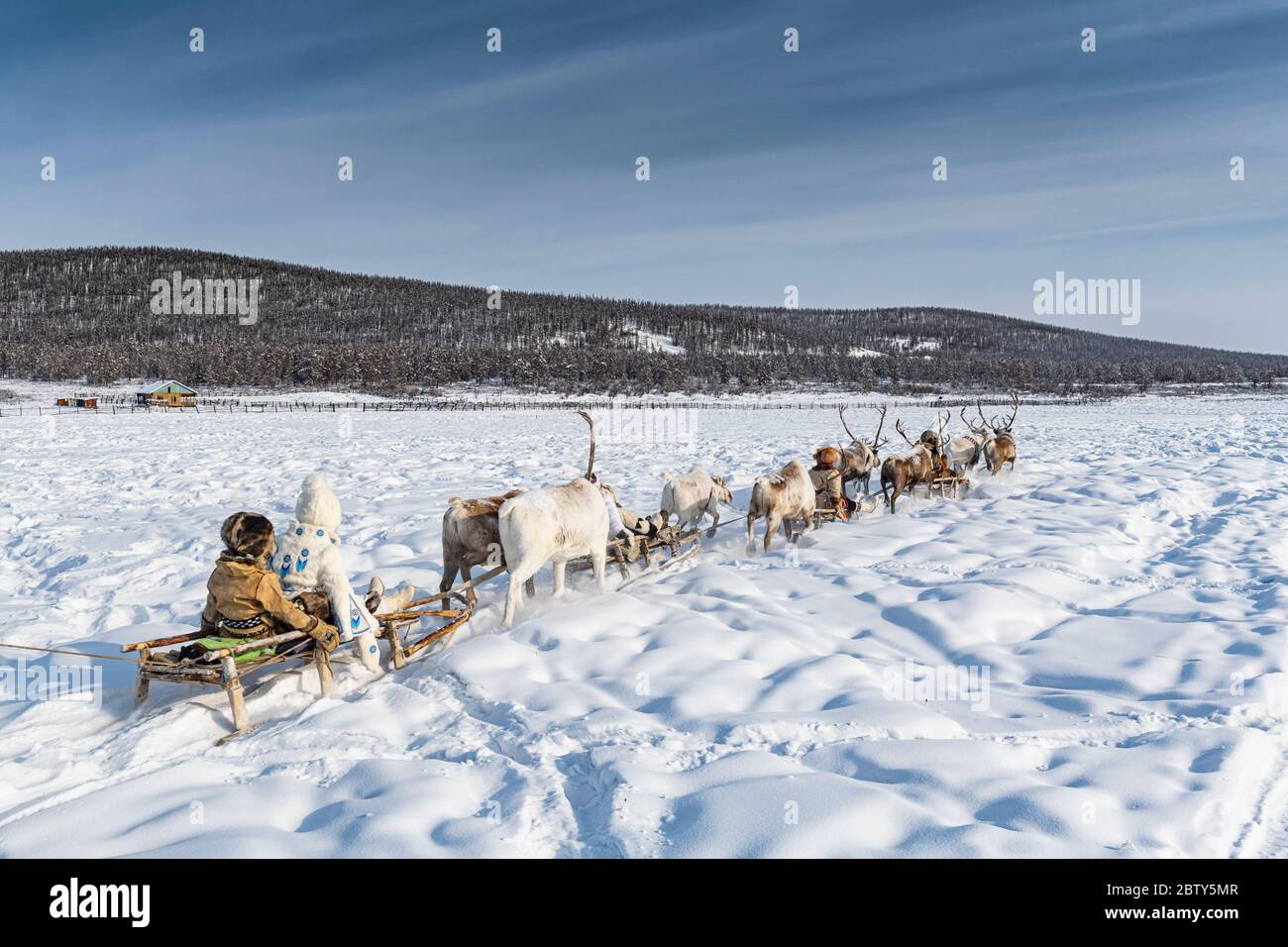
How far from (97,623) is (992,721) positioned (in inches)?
301

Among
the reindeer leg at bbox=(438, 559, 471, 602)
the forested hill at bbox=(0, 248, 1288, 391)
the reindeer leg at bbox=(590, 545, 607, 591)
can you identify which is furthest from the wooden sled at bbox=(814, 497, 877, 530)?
the forested hill at bbox=(0, 248, 1288, 391)

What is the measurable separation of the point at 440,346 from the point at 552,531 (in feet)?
428

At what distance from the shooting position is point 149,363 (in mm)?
101125

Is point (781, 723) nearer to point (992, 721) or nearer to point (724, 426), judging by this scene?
point (992, 721)

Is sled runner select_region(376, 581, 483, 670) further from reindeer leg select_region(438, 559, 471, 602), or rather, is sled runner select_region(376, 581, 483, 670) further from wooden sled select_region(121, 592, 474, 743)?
wooden sled select_region(121, 592, 474, 743)

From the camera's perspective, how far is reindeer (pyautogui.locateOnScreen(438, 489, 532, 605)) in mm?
6945

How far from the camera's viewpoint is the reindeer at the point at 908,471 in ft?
39.2

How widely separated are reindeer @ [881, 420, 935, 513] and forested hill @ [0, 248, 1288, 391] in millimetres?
82603

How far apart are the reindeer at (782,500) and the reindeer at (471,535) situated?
138 inches

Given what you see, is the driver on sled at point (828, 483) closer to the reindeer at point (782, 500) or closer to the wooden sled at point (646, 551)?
the reindeer at point (782, 500)

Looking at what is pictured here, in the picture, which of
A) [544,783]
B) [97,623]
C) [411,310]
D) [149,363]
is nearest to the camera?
[544,783]

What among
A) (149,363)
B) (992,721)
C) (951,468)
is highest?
(149,363)

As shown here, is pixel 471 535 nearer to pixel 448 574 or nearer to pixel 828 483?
pixel 448 574

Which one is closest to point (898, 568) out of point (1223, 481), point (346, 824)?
point (346, 824)
